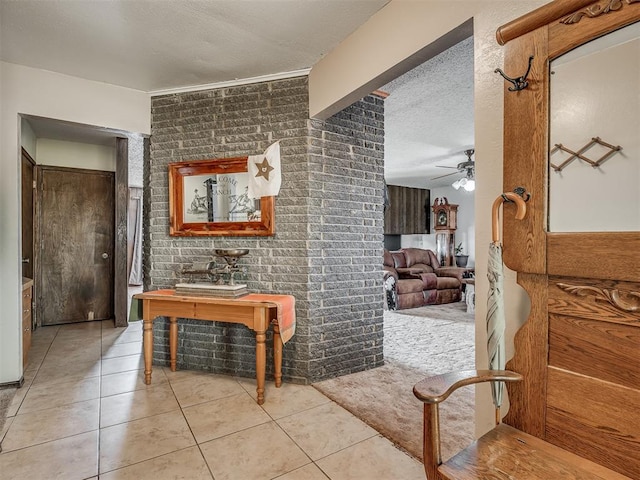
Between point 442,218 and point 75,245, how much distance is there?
6947 mm

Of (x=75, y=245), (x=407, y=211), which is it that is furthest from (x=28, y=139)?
(x=407, y=211)

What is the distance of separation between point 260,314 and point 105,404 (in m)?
1.23

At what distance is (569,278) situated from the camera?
41.1 inches

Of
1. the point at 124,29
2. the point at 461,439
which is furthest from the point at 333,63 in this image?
the point at 461,439

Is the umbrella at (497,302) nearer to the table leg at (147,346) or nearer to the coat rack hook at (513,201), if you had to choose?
the coat rack hook at (513,201)

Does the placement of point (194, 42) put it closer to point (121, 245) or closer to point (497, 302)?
point (497, 302)

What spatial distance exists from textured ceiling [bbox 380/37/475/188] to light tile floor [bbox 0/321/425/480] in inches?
102

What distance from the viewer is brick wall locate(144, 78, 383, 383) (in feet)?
9.08

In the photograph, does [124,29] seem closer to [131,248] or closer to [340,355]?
[340,355]

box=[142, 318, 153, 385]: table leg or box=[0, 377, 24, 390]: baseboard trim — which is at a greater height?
box=[142, 318, 153, 385]: table leg

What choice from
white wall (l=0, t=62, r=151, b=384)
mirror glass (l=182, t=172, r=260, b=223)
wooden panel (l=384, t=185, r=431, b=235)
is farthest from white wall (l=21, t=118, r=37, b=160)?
wooden panel (l=384, t=185, r=431, b=235)

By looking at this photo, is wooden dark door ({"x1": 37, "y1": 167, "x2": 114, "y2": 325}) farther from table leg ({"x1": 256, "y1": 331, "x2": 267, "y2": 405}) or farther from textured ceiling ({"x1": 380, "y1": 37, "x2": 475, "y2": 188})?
textured ceiling ({"x1": 380, "y1": 37, "x2": 475, "y2": 188})

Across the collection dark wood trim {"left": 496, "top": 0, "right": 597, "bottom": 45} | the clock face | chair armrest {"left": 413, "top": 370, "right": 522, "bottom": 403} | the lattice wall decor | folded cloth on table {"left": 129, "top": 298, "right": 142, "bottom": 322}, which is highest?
dark wood trim {"left": 496, "top": 0, "right": 597, "bottom": 45}

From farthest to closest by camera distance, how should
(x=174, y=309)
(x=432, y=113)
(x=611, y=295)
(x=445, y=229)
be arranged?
(x=445, y=229), (x=432, y=113), (x=174, y=309), (x=611, y=295)
